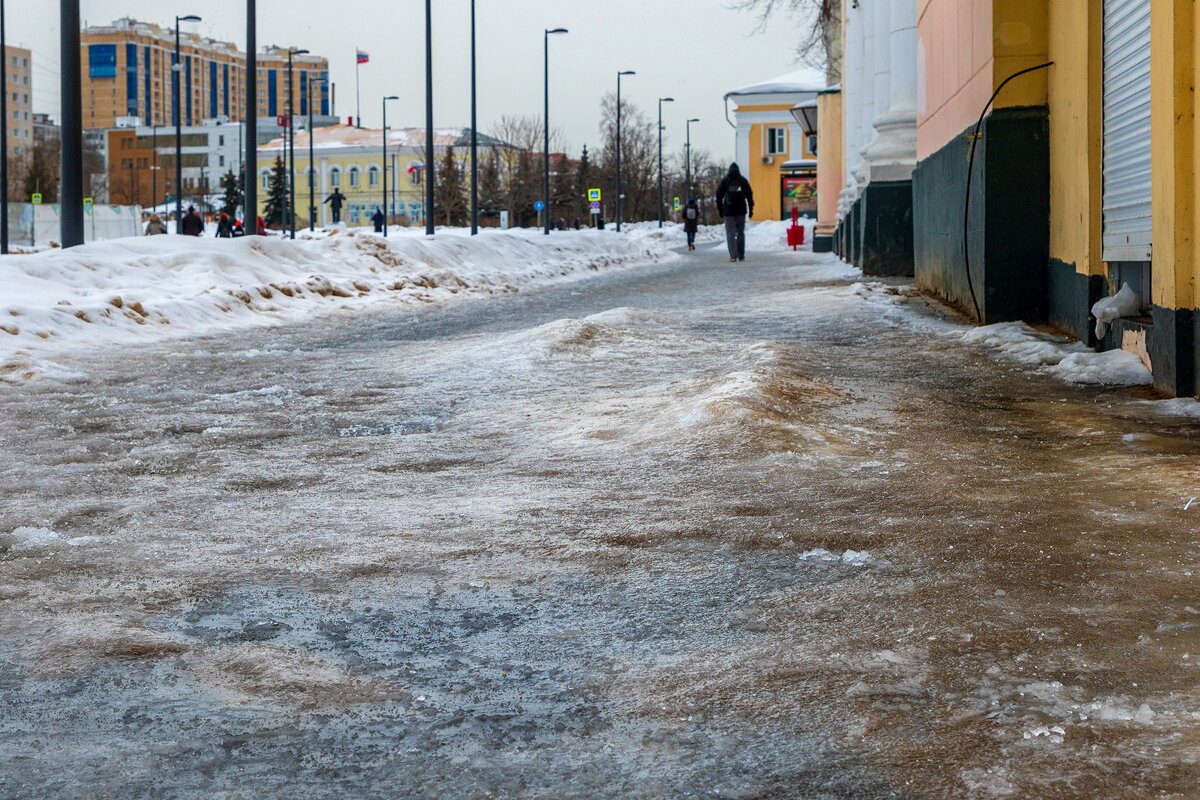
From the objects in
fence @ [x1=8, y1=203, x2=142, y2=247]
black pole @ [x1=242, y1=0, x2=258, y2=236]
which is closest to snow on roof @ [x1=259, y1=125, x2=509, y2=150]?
fence @ [x1=8, y1=203, x2=142, y2=247]

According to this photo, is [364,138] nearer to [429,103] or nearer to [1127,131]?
[429,103]

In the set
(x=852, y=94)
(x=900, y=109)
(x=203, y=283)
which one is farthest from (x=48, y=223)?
(x=203, y=283)

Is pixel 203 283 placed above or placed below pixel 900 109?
below

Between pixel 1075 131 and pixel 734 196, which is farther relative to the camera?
pixel 734 196

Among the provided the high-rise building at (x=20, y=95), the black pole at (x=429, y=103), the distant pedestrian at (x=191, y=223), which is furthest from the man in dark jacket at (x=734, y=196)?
the high-rise building at (x=20, y=95)

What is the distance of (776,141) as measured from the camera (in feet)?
286

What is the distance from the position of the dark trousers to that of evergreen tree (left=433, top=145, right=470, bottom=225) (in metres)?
57.3

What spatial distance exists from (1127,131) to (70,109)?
39.6ft

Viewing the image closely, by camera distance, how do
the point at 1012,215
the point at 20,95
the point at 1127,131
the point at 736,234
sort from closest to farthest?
the point at 1127,131, the point at 1012,215, the point at 736,234, the point at 20,95

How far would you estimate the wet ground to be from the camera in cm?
246

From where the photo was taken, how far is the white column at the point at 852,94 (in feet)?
94.8

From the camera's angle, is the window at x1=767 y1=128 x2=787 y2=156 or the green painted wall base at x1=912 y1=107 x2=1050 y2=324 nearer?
the green painted wall base at x1=912 y1=107 x2=1050 y2=324

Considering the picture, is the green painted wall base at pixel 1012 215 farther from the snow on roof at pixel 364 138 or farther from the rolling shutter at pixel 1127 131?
the snow on roof at pixel 364 138

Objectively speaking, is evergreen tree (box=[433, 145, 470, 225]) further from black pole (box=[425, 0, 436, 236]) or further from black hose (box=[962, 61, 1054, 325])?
black hose (box=[962, 61, 1054, 325])
